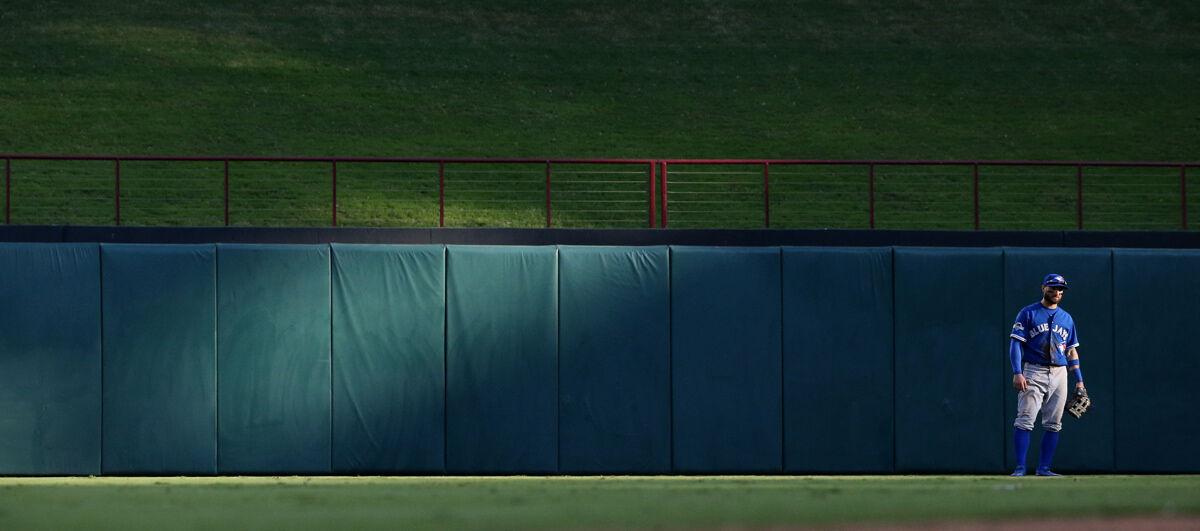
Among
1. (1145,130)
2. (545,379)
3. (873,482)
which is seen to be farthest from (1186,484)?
(1145,130)

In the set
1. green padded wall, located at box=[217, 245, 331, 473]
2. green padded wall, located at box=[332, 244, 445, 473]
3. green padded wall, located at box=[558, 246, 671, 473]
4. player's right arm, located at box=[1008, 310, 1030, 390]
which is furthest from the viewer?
green padded wall, located at box=[558, 246, 671, 473]

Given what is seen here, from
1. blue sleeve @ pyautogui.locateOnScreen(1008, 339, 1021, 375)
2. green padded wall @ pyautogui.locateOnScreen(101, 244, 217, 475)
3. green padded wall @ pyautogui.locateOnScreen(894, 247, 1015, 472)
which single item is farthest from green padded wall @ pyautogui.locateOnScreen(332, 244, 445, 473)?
blue sleeve @ pyautogui.locateOnScreen(1008, 339, 1021, 375)

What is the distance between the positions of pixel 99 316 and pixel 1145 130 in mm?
20534

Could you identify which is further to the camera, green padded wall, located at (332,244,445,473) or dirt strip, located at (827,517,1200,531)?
green padded wall, located at (332,244,445,473)

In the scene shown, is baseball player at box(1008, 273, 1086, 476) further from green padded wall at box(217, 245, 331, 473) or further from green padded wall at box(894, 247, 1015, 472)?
green padded wall at box(217, 245, 331, 473)

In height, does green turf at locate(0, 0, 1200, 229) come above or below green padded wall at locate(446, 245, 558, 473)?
above

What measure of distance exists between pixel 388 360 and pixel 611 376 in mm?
2076

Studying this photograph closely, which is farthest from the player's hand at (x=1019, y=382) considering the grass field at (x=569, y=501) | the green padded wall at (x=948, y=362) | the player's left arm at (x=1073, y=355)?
the green padded wall at (x=948, y=362)

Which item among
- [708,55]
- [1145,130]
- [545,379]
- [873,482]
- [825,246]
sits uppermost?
[708,55]

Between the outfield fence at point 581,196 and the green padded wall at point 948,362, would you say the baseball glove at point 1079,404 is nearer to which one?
the green padded wall at point 948,362

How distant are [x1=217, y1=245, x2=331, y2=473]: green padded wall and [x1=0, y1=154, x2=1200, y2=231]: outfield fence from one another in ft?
23.9

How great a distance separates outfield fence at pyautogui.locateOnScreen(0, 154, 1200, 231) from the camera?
70.0 feet

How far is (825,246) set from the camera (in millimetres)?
14789

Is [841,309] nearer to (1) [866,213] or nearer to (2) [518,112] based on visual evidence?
(1) [866,213]
